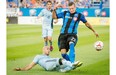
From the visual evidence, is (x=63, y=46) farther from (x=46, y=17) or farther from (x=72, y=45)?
(x=46, y=17)

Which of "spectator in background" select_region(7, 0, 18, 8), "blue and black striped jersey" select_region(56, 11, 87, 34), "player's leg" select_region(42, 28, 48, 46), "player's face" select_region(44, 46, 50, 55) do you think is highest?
"spectator in background" select_region(7, 0, 18, 8)

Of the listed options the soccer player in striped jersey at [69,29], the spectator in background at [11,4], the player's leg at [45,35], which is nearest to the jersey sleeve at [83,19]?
the soccer player in striped jersey at [69,29]

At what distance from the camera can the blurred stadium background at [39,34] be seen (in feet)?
22.0

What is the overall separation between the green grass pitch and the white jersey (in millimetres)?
72

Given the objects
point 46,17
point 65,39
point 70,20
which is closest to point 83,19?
point 70,20

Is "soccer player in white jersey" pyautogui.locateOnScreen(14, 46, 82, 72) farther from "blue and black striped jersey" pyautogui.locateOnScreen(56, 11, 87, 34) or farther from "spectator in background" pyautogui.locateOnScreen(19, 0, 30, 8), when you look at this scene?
"spectator in background" pyautogui.locateOnScreen(19, 0, 30, 8)

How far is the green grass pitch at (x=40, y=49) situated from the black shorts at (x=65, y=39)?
45 mm

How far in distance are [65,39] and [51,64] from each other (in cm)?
28

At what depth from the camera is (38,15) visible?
680cm

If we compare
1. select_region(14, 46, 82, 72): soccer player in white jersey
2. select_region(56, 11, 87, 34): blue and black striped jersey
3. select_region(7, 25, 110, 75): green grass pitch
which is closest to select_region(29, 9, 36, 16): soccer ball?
select_region(7, 25, 110, 75): green grass pitch

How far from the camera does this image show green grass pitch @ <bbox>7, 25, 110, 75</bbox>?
6.72 metres

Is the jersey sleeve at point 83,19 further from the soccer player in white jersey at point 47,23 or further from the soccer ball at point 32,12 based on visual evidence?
the soccer ball at point 32,12

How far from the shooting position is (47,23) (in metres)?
6.78
